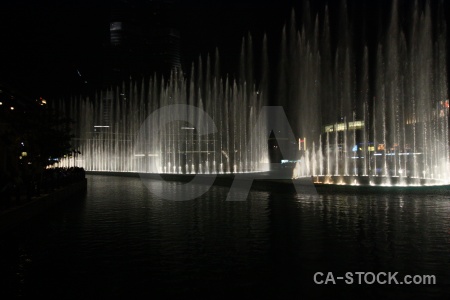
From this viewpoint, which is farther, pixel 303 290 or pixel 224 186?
pixel 224 186

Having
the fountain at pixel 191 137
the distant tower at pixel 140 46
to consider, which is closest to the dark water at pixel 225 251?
the fountain at pixel 191 137

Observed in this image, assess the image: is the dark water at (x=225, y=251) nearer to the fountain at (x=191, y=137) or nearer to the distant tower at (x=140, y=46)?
the fountain at (x=191, y=137)

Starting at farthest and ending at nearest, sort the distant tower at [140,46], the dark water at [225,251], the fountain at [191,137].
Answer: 1. the distant tower at [140,46]
2. the fountain at [191,137]
3. the dark water at [225,251]

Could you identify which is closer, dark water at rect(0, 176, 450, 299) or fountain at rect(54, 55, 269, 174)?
dark water at rect(0, 176, 450, 299)

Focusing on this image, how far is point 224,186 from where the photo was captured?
69.6 ft

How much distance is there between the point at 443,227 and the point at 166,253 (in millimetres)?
5402

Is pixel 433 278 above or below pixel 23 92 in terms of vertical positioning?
below

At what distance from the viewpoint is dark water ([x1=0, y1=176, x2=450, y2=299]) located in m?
5.58

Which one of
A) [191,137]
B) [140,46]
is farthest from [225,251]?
[140,46]

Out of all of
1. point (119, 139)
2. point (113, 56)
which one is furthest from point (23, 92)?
point (113, 56)

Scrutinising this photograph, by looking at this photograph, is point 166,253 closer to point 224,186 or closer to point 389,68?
point 224,186

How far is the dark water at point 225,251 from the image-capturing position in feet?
18.3

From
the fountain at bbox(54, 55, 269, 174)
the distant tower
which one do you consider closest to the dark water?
the fountain at bbox(54, 55, 269, 174)

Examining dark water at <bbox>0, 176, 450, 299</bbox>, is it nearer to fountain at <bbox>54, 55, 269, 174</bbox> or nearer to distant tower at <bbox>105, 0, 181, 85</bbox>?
fountain at <bbox>54, 55, 269, 174</bbox>
